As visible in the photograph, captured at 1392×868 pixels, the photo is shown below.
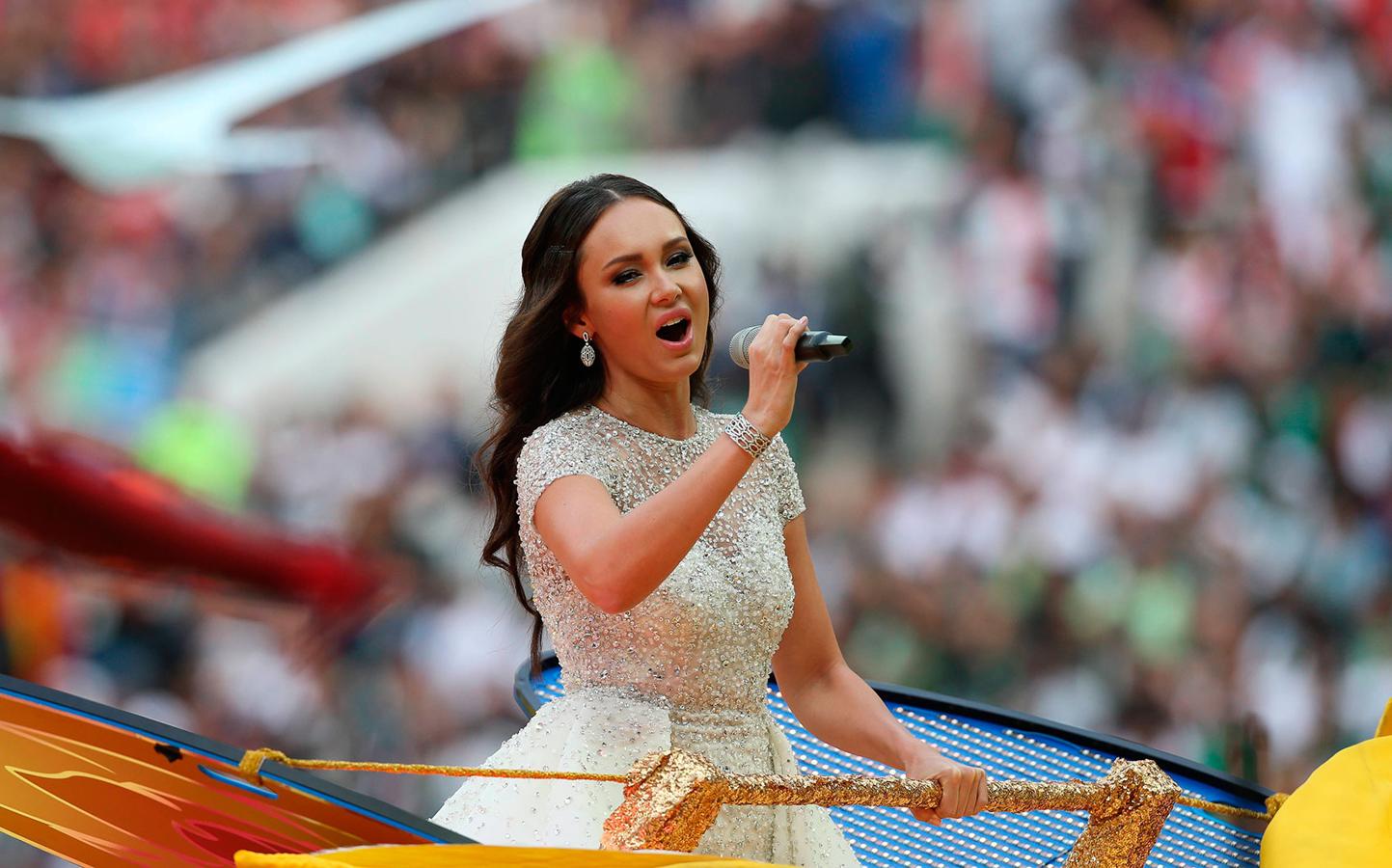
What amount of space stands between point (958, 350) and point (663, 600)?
3.01m

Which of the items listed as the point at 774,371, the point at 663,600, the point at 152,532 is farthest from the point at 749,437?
the point at 152,532

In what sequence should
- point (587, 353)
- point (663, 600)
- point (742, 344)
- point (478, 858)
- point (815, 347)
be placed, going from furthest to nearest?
point (587, 353)
point (663, 600)
point (742, 344)
point (815, 347)
point (478, 858)

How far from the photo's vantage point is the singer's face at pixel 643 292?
6.36ft

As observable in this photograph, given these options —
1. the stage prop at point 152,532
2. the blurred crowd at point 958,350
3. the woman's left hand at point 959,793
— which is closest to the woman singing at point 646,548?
the woman's left hand at point 959,793

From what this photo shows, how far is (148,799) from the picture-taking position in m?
1.46

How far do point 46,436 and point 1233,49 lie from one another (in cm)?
357

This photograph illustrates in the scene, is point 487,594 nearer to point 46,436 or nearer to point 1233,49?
point 46,436

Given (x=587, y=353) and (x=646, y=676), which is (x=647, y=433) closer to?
(x=587, y=353)

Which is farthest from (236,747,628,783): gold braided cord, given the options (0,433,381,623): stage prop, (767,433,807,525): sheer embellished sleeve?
(0,433,381,623): stage prop

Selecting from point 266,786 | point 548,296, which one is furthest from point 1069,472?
point 266,786

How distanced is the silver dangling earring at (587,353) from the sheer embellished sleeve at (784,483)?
0.28 metres

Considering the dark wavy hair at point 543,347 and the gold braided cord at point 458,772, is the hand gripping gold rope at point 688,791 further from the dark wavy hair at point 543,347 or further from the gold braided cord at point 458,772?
the dark wavy hair at point 543,347

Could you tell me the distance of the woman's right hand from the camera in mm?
1650

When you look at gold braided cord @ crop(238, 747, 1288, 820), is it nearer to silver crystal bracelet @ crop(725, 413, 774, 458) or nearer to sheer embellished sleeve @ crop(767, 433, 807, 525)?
silver crystal bracelet @ crop(725, 413, 774, 458)
